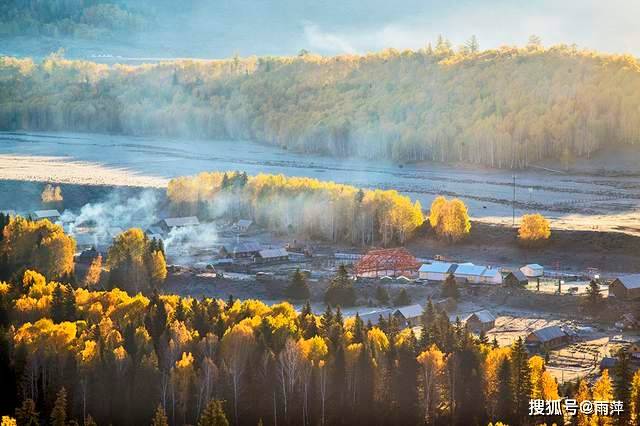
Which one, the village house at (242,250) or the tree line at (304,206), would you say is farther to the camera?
the tree line at (304,206)

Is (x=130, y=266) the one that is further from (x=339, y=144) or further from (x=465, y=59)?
(x=465, y=59)

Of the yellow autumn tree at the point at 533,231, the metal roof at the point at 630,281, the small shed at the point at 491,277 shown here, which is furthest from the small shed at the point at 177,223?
the metal roof at the point at 630,281

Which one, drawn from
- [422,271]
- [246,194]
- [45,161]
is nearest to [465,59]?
[45,161]

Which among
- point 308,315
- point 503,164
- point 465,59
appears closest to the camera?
point 308,315

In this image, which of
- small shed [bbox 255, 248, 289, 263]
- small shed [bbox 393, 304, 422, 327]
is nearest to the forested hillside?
small shed [bbox 255, 248, 289, 263]

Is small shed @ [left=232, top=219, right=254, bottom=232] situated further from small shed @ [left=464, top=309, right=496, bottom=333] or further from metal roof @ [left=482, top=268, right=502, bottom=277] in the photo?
small shed @ [left=464, top=309, right=496, bottom=333]

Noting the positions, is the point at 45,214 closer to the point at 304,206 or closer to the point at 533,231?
the point at 304,206

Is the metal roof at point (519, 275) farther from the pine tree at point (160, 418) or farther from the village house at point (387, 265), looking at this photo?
the pine tree at point (160, 418)
